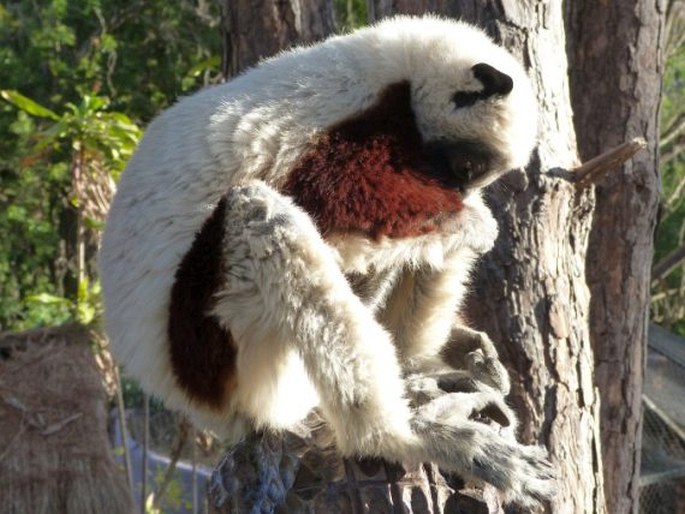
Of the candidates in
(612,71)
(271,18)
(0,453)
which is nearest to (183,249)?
(271,18)

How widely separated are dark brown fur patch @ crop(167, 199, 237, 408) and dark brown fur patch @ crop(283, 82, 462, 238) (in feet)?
1.34

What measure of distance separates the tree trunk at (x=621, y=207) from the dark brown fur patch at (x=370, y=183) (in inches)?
92.3

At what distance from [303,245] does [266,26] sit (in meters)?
3.14

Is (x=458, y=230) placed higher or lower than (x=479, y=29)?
lower

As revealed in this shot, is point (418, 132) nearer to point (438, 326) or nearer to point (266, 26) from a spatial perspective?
point (438, 326)

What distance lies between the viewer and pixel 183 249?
4.21 metres

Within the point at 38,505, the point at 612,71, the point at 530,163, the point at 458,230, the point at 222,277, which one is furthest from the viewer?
the point at 38,505

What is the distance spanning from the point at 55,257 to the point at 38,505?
8.67 m

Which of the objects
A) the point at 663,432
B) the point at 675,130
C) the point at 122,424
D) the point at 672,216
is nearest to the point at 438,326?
the point at 122,424

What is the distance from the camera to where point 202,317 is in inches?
163

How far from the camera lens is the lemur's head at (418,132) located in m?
4.27

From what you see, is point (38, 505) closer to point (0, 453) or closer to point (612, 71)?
point (0, 453)

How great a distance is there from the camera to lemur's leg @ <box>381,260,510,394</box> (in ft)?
15.7

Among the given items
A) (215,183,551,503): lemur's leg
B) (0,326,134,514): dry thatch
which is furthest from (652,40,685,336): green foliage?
(215,183,551,503): lemur's leg
